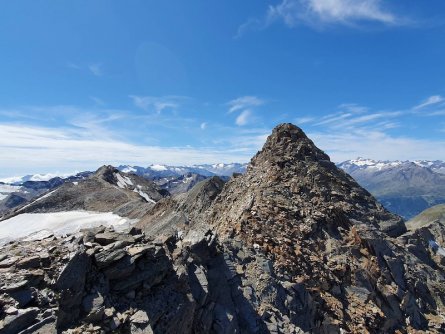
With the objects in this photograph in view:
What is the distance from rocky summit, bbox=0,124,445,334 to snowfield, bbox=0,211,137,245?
128 feet

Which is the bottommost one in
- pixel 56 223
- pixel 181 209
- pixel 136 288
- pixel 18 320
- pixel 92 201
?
pixel 56 223

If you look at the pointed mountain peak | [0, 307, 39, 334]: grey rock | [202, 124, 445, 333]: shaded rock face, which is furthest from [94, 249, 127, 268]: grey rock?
the pointed mountain peak

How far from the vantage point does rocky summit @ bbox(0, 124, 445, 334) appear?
17281 millimetres

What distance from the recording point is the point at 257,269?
93.4 feet

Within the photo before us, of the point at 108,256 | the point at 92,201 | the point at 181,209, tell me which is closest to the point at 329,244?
the point at 108,256

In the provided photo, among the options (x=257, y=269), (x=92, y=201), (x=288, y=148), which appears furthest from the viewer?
(x=92, y=201)

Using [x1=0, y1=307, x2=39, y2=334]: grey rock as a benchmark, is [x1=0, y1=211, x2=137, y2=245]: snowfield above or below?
below

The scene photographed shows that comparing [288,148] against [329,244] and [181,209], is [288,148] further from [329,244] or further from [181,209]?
[181,209]

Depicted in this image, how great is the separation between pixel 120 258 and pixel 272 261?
1461cm

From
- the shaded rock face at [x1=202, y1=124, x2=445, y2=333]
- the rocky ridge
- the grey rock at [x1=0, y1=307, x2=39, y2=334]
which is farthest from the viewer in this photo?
the rocky ridge

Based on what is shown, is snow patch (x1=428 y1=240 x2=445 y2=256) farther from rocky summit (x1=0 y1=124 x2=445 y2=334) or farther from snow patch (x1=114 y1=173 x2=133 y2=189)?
snow patch (x1=114 y1=173 x2=133 y2=189)

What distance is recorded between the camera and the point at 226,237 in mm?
32750

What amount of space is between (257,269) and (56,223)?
67.5 meters

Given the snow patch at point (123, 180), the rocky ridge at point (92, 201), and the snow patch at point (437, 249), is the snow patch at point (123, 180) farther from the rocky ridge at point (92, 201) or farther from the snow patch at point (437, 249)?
the snow patch at point (437, 249)
